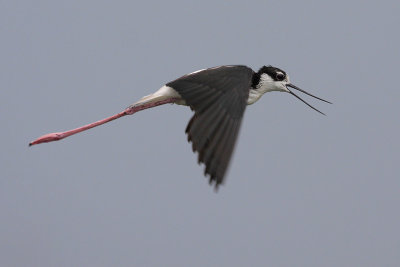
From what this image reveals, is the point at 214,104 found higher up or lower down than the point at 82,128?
lower down

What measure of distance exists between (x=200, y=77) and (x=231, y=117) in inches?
25.4

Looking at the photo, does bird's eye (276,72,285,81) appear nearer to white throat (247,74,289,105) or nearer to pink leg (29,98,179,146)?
white throat (247,74,289,105)

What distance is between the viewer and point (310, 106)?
6340 mm

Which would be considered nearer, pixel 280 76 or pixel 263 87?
pixel 263 87

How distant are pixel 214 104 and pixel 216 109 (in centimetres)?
6

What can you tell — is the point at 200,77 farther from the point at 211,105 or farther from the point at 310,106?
the point at 310,106

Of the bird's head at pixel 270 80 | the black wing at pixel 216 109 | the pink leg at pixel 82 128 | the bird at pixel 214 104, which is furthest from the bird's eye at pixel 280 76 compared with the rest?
the pink leg at pixel 82 128

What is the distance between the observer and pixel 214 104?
4.54m

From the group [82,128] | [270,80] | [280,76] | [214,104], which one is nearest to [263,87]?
[270,80]

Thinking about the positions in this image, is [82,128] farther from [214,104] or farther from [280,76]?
[214,104]

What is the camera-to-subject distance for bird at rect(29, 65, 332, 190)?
415cm

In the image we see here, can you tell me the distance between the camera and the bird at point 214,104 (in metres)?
4.15

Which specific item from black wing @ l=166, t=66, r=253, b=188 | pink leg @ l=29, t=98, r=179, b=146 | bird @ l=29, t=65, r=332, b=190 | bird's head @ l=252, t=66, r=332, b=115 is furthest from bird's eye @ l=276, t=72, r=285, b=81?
pink leg @ l=29, t=98, r=179, b=146

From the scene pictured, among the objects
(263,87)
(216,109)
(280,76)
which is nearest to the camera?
(216,109)
